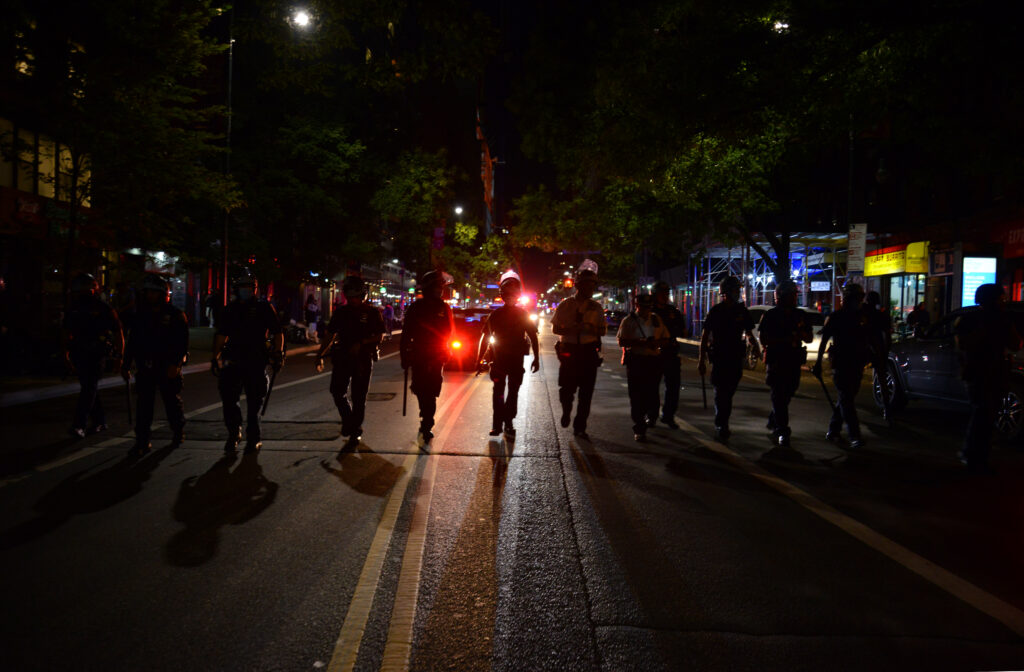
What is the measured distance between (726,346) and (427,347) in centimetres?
362

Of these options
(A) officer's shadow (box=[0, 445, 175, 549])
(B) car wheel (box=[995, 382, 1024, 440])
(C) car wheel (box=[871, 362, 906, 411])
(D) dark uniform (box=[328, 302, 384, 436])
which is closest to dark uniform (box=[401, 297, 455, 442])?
(D) dark uniform (box=[328, 302, 384, 436])

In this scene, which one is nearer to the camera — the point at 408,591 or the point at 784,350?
the point at 408,591

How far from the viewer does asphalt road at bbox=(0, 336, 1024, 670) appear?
10.7 ft

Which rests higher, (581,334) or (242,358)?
(581,334)

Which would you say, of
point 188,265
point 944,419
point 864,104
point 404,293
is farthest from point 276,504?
point 404,293

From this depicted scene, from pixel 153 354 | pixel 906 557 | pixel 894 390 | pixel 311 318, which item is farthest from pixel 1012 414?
pixel 311 318

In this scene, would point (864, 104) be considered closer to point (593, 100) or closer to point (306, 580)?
point (593, 100)

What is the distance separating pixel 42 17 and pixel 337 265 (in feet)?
58.7

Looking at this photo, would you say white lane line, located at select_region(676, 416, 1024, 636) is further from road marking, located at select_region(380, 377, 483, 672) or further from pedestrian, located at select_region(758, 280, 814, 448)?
road marking, located at select_region(380, 377, 483, 672)

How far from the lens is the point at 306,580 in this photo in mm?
4027

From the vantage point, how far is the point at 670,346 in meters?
9.89

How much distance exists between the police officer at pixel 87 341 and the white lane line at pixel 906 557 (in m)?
7.06

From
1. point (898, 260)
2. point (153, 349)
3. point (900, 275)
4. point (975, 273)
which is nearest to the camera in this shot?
point (153, 349)

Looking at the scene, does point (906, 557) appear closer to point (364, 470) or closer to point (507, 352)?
point (364, 470)
